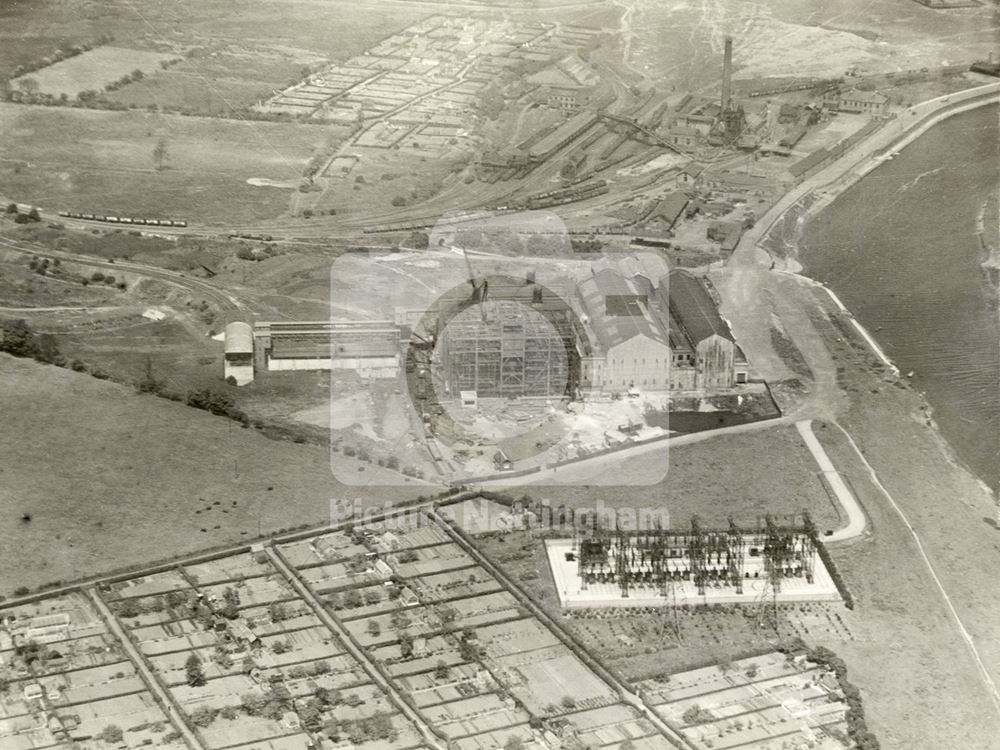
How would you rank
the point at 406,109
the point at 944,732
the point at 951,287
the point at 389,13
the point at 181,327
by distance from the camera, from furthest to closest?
1. the point at 389,13
2. the point at 406,109
3. the point at 951,287
4. the point at 181,327
5. the point at 944,732

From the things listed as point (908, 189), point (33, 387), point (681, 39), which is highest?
point (681, 39)

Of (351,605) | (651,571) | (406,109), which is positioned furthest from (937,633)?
(406,109)

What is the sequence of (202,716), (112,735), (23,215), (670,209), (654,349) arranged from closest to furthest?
(112,735)
(202,716)
(654,349)
(23,215)
(670,209)

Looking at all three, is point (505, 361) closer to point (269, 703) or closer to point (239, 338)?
point (239, 338)

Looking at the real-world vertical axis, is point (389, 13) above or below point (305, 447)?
above

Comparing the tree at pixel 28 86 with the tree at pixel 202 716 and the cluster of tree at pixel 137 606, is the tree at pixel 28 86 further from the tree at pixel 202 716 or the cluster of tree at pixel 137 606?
the tree at pixel 202 716

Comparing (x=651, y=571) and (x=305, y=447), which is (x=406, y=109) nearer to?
(x=305, y=447)

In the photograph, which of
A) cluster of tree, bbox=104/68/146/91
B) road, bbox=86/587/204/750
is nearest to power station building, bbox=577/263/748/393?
road, bbox=86/587/204/750

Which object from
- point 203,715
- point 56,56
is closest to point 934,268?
point 203,715
